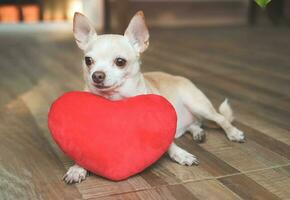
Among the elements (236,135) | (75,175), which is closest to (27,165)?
(75,175)

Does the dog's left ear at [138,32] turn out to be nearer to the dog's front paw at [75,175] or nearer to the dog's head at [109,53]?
the dog's head at [109,53]

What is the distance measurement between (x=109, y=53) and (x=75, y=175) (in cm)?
39

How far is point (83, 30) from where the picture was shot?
1482mm

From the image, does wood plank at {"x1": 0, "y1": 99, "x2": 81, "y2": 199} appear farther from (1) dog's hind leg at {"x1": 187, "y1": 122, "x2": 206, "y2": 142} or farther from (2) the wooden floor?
(1) dog's hind leg at {"x1": 187, "y1": 122, "x2": 206, "y2": 142}

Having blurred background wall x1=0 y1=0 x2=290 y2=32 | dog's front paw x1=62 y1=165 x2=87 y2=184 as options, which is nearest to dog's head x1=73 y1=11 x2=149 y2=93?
dog's front paw x1=62 y1=165 x2=87 y2=184

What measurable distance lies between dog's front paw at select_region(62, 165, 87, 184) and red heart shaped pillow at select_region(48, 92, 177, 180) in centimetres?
3

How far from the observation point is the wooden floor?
1324 mm

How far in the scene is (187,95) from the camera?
5.73ft

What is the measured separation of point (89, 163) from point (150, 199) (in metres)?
0.22

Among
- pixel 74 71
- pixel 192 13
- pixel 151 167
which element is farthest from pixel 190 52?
pixel 151 167

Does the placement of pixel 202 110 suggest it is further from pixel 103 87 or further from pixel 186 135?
pixel 103 87

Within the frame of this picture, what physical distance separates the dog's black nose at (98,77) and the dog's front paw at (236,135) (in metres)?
0.65

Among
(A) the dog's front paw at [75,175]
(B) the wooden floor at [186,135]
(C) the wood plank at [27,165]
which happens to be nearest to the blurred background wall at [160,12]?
(B) the wooden floor at [186,135]

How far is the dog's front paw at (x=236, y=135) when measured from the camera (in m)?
1.72
